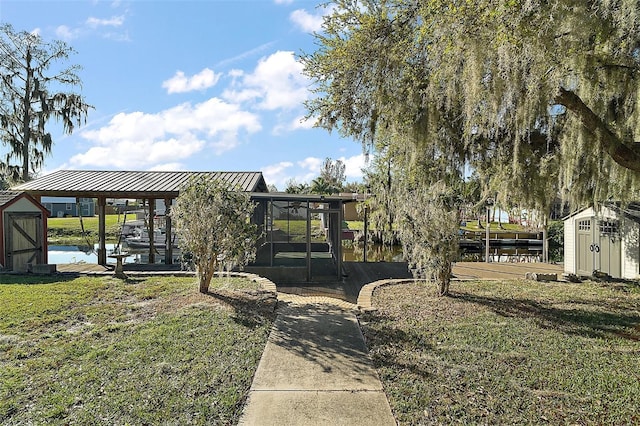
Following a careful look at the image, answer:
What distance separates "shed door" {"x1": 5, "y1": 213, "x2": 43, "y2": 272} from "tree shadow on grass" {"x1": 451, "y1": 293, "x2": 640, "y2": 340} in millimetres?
10569

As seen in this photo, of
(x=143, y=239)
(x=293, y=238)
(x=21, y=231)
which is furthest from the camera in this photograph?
(x=143, y=239)

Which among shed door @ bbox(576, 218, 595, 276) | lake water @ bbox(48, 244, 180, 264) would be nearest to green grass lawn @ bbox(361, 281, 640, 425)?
shed door @ bbox(576, 218, 595, 276)

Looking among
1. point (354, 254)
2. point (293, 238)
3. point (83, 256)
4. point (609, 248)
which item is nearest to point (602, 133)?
point (609, 248)

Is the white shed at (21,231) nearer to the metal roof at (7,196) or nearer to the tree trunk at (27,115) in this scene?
the metal roof at (7,196)

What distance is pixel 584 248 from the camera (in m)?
10.7

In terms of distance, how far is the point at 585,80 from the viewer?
4.65m

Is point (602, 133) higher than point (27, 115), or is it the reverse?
point (27, 115)

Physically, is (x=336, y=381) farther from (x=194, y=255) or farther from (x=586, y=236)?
(x=586, y=236)

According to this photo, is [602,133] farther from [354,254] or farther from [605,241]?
[354,254]

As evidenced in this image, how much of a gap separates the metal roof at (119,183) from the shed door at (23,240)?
966mm

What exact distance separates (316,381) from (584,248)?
1008cm

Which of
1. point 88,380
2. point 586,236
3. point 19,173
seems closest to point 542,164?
point 586,236

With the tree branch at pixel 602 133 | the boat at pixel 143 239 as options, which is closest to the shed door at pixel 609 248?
the tree branch at pixel 602 133

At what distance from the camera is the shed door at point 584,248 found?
34.6 ft
